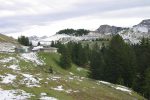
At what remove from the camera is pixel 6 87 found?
46.4 metres

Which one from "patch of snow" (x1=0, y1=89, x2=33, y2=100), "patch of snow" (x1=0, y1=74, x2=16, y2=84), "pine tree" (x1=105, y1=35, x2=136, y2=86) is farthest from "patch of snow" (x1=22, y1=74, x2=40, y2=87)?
"pine tree" (x1=105, y1=35, x2=136, y2=86)

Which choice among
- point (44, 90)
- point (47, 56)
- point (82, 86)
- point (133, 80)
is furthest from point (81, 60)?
point (44, 90)

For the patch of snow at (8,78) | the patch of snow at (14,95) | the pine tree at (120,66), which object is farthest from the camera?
the pine tree at (120,66)

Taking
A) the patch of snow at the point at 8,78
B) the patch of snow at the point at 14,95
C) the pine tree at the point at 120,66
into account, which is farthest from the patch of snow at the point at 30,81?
the pine tree at the point at 120,66

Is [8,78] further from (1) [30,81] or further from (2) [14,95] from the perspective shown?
(2) [14,95]

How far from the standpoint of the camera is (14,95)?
42.5 metres

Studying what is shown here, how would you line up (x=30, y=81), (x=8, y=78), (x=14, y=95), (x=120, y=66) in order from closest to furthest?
(x=14, y=95) → (x=30, y=81) → (x=8, y=78) → (x=120, y=66)

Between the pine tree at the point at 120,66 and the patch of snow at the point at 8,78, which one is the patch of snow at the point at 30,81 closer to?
the patch of snow at the point at 8,78

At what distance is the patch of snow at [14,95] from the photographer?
41.3 metres

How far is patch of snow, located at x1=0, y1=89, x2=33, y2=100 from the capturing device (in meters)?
41.3

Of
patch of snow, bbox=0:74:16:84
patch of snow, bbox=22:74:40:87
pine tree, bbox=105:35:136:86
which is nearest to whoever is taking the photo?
patch of snow, bbox=22:74:40:87

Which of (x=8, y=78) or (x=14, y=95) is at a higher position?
(x=8, y=78)

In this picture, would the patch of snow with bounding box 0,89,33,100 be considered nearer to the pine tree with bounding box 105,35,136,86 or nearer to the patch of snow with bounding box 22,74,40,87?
the patch of snow with bounding box 22,74,40,87

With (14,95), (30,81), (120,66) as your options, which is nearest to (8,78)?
(30,81)
